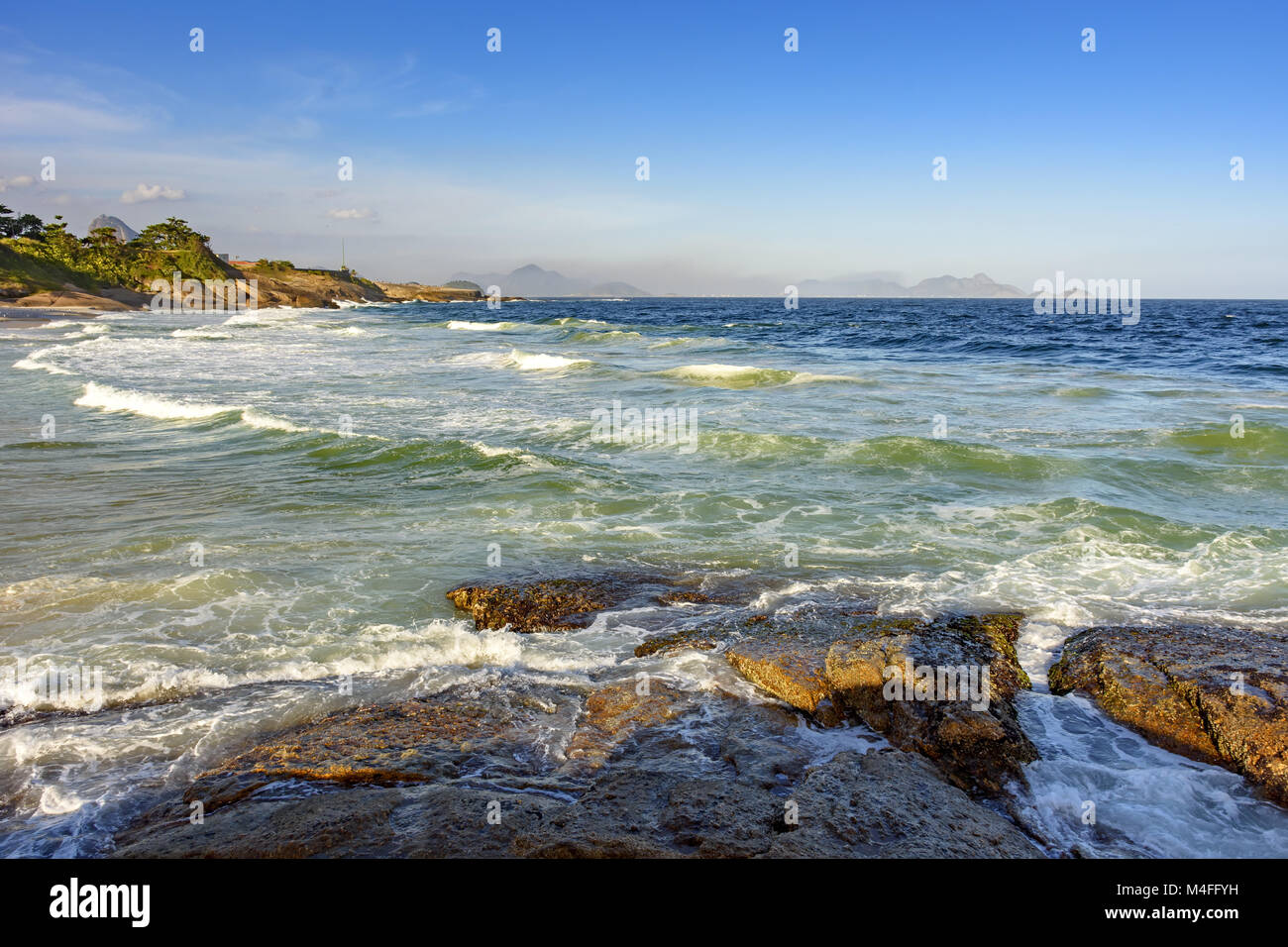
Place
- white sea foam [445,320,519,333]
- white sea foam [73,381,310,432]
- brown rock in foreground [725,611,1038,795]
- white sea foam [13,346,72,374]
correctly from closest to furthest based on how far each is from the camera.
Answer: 1. brown rock in foreground [725,611,1038,795]
2. white sea foam [73,381,310,432]
3. white sea foam [13,346,72,374]
4. white sea foam [445,320,519,333]

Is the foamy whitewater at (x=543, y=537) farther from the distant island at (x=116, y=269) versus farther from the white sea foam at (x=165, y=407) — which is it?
the distant island at (x=116, y=269)

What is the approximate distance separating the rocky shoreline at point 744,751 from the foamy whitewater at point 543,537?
0.76ft

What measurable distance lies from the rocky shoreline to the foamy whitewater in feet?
0.76

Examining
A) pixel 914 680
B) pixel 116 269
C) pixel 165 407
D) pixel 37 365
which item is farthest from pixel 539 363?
pixel 116 269

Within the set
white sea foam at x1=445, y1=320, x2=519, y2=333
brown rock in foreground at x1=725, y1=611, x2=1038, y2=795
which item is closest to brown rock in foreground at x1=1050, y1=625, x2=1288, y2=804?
brown rock in foreground at x1=725, y1=611, x2=1038, y2=795

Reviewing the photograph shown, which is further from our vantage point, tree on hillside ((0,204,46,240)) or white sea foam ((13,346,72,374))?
tree on hillside ((0,204,46,240))

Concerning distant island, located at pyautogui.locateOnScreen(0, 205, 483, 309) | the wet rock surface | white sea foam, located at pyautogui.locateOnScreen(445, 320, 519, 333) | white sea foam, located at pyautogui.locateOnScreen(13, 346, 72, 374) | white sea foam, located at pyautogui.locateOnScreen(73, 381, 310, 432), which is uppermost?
distant island, located at pyautogui.locateOnScreen(0, 205, 483, 309)

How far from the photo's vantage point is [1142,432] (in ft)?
51.8

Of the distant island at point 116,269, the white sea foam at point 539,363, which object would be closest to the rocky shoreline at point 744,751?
the white sea foam at point 539,363

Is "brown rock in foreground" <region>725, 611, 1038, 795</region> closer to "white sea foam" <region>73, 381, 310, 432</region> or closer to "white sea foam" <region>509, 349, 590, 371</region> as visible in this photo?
"white sea foam" <region>73, 381, 310, 432</region>

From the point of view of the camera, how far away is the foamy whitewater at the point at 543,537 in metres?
4.83

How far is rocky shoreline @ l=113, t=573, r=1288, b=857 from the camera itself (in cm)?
354

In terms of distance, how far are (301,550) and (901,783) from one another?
24.2ft
